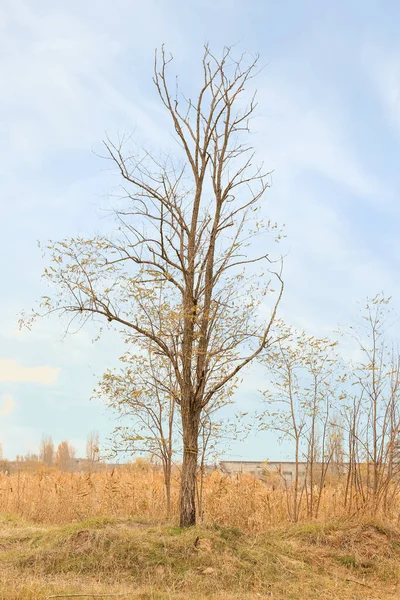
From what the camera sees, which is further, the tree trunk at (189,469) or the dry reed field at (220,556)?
the tree trunk at (189,469)

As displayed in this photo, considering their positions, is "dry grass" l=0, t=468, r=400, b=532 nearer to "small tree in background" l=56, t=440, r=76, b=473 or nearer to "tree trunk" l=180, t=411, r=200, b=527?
"tree trunk" l=180, t=411, r=200, b=527

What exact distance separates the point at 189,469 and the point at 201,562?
1843 mm

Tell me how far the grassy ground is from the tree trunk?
0.33 m

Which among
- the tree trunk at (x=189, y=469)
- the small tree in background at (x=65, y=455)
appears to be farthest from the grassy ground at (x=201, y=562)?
the small tree in background at (x=65, y=455)

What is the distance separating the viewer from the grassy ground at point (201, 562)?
757cm

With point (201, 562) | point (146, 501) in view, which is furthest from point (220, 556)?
point (146, 501)

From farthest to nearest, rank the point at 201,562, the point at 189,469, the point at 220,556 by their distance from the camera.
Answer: the point at 189,469 → the point at 220,556 → the point at 201,562

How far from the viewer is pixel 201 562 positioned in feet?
27.8

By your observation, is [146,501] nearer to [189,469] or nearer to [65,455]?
[189,469]

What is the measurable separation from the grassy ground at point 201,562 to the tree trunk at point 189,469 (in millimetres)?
328

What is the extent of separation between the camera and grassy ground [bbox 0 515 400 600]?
757cm

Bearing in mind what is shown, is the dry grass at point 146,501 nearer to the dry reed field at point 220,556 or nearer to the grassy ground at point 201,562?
the dry reed field at point 220,556

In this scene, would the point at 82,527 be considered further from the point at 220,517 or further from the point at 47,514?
the point at 47,514

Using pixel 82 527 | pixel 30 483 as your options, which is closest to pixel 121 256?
pixel 82 527
